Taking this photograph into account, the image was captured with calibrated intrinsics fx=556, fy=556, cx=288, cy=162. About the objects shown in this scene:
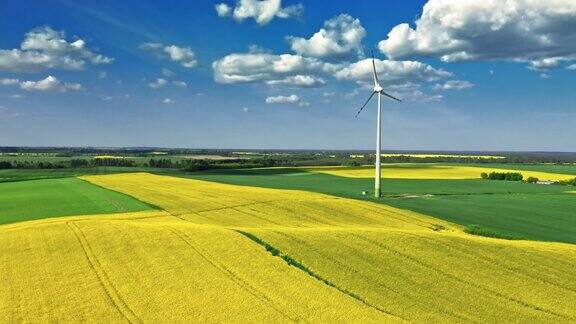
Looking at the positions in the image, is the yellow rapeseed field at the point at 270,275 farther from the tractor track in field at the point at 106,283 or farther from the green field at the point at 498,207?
the green field at the point at 498,207

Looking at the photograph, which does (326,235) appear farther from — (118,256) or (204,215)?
(204,215)

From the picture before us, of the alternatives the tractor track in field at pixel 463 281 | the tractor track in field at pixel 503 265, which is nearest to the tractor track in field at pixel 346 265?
the tractor track in field at pixel 463 281

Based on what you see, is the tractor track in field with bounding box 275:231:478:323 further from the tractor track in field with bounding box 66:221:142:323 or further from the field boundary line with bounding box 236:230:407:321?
the tractor track in field with bounding box 66:221:142:323

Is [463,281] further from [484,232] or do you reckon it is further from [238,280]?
[484,232]

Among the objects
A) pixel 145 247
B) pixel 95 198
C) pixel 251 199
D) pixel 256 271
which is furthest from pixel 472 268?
pixel 95 198

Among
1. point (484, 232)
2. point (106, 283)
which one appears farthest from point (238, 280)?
point (484, 232)

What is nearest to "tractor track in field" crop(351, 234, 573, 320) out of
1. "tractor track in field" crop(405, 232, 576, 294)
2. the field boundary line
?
"tractor track in field" crop(405, 232, 576, 294)
